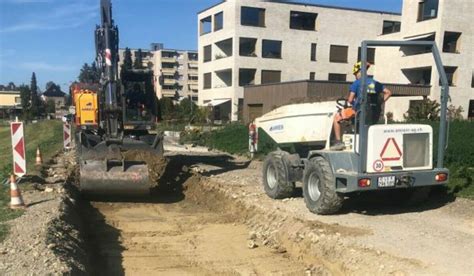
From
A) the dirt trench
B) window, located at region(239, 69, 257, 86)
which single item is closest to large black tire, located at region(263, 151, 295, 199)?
the dirt trench

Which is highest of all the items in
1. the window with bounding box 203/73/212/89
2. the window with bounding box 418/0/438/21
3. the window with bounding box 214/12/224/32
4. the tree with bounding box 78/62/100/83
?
the window with bounding box 214/12/224/32

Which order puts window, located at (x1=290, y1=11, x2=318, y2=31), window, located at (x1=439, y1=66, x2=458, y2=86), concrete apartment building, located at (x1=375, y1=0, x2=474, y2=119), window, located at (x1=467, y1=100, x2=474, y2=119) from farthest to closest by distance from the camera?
window, located at (x1=290, y1=11, x2=318, y2=31), window, located at (x1=467, y1=100, x2=474, y2=119), window, located at (x1=439, y1=66, x2=458, y2=86), concrete apartment building, located at (x1=375, y1=0, x2=474, y2=119)

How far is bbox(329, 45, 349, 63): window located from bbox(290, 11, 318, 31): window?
3.14 meters

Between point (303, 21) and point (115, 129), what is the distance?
4378 centimetres

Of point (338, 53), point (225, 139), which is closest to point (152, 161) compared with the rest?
point (225, 139)

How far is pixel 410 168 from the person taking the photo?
7.99 metres

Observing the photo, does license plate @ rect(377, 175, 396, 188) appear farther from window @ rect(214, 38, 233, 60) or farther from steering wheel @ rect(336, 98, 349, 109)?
window @ rect(214, 38, 233, 60)

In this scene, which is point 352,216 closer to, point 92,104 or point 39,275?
point 39,275

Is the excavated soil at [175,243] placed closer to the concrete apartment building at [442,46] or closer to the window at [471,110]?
the concrete apartment building at [442,46]

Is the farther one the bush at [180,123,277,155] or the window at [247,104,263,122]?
the window at [247,104,263,122]

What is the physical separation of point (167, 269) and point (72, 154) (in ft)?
37.9

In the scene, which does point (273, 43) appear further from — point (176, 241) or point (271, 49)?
point (176, 241)

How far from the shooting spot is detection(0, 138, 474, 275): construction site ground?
602 cm

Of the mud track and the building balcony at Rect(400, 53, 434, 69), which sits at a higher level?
the building balcony at Rect(400, 53, 434, 69)
